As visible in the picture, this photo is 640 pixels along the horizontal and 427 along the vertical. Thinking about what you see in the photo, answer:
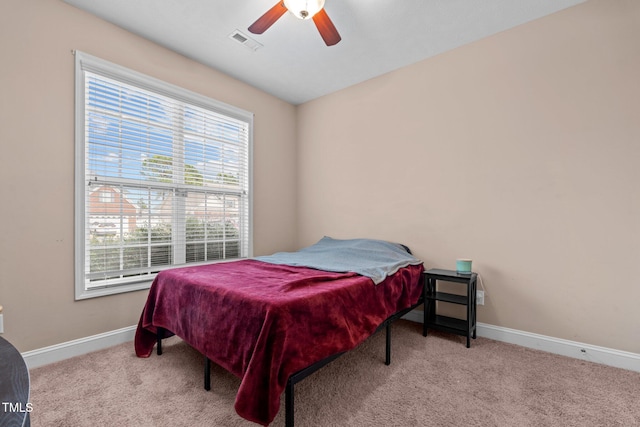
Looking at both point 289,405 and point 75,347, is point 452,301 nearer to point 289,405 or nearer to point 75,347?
point 289,405

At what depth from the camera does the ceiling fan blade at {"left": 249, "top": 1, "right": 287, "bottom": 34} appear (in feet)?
6.09

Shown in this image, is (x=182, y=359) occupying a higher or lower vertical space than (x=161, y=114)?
lower

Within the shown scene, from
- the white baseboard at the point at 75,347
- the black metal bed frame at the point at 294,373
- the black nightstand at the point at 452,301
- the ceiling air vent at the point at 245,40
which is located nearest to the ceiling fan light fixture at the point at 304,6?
the ceiling air vent at the point at 245,40

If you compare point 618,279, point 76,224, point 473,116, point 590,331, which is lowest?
point 590,331

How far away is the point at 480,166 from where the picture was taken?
2.57 metres

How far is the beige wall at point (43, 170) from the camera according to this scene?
1924mm

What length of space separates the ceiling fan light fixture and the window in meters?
1.54

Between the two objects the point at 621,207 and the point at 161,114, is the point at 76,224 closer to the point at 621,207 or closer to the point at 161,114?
the point at 161,114

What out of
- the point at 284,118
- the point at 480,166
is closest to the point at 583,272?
the point at 480,166

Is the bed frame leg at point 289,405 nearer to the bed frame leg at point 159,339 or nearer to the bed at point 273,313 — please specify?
the bed at point 273,313

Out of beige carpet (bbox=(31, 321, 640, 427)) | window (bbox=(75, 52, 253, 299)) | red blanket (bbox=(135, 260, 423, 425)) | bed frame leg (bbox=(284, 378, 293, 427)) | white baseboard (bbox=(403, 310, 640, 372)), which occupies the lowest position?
beige carpet (bbox=(31, 321, 640, 427))

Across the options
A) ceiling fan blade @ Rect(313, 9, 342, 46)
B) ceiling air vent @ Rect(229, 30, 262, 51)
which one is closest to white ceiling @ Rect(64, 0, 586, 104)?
ceiling air vent @ Rect(229, 30, 262, 51)

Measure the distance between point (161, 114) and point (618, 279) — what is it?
3.92 metres

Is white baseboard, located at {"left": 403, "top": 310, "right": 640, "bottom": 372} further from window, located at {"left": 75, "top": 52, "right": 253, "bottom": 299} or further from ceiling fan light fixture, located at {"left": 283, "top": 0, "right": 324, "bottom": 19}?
ceiling fan light fixture, located at {"left": 283, "top": 0, "right": 324, "bottom": 19}
